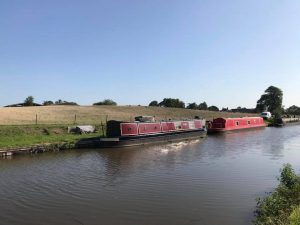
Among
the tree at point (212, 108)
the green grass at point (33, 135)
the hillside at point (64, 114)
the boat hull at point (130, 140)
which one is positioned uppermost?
the tree at point (212, 108)

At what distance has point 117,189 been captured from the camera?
14250 mm

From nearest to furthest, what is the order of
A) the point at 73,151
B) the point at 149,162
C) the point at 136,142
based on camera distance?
the point at 149,162, the point at 73,151, the point at 136,142

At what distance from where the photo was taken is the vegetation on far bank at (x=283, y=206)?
8516mm

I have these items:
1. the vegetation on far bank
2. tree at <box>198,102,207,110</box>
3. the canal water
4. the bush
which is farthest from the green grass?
tree at <box>198,102,207,110</box>

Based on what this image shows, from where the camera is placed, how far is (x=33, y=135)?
89.6ft

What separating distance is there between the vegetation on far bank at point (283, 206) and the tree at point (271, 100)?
336 feet

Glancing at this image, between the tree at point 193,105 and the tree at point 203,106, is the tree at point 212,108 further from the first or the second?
the tree at point 193,105

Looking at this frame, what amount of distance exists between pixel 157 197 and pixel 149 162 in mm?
8139

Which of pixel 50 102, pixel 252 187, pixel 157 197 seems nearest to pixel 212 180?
pixel 252 187

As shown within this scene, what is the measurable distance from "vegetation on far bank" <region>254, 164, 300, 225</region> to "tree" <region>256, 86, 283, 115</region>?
102m

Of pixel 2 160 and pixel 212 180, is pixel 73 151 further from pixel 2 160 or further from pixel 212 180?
pixel 212 180

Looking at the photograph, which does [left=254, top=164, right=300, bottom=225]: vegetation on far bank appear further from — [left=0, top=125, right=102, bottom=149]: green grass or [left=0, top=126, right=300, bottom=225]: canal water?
[left=0, top=125, right=102, bottom=149]: green grass

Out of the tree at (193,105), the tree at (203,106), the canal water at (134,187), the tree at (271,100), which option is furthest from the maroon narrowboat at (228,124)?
the tree at (271,100)

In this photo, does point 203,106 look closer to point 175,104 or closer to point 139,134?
point 175,104
